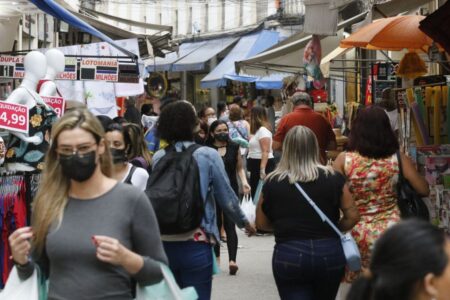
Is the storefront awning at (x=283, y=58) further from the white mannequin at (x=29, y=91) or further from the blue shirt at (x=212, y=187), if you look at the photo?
the blue shirt at (x=212, y=187)

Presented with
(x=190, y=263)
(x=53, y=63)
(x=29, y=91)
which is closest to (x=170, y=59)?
(x=53, y=63)

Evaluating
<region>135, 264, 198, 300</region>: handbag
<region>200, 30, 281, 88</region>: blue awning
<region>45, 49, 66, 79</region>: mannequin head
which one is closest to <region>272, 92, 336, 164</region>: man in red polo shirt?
<region>45, 49, 66, 79</region>: mannequin head

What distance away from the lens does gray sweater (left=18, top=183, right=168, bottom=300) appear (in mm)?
4270

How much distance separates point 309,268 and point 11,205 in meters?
3.34

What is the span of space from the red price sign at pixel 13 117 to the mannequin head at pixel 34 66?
0.75 meters

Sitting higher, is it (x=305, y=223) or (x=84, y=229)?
(x=84, y=229)

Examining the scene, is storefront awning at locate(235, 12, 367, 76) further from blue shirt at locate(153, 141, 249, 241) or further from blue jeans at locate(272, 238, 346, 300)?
blue jeans at locate(272, 238, 346, 300)

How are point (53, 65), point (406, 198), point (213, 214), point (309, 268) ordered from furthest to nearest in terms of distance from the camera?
point (53, 65) < point (406, 198) < point (213, 214) < point (309, 268)

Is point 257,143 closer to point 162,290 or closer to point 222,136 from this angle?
point 222,136

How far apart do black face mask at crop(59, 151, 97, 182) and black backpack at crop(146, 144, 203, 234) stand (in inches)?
71.5

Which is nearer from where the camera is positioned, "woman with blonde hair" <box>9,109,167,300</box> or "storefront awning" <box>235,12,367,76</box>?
"woman with blonde hair" <box>9,109,167,300</box>

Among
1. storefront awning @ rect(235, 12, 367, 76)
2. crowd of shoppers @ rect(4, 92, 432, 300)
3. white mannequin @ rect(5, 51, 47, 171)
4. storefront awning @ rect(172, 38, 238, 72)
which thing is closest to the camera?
crowd of shoppers @ rect(4, 92, 432, 300)

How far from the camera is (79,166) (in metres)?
4.38

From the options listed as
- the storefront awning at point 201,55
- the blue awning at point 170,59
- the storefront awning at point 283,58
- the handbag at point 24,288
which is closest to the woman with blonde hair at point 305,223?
the handbag at point 24,288
